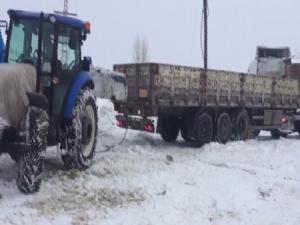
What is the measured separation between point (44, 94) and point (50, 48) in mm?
796

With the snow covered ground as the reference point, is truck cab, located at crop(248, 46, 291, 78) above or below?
above

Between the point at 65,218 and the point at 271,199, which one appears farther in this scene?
the point at 271,199

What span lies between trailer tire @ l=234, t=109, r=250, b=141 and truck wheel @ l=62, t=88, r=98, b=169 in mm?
9141

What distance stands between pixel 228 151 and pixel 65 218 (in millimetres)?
8688

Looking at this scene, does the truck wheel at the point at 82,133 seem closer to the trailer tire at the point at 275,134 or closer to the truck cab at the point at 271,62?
the trailer tire at the point at 275,134

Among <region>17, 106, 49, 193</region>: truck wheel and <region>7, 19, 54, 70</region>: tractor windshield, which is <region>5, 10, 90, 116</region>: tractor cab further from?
<region>17, 106, 49, 193</region>: truck wheel

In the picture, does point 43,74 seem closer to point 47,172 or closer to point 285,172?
point 47,172

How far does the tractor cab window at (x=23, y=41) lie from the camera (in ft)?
32.0

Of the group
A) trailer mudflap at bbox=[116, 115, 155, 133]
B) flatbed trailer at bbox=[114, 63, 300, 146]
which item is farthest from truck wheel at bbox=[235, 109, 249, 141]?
trailer mudflap at bbox=[116, 115, 155, 133]

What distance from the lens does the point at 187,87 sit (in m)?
16.3

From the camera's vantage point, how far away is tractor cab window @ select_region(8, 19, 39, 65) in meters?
9.76

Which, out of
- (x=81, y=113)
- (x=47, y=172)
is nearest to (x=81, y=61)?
(x=81, y=113)

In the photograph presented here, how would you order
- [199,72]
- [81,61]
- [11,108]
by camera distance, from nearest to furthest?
[11,108] < [81,61] < [199,72]

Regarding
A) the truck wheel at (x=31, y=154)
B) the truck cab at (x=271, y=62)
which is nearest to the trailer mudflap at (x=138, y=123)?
the truck wheel at (x=31, y=154)
